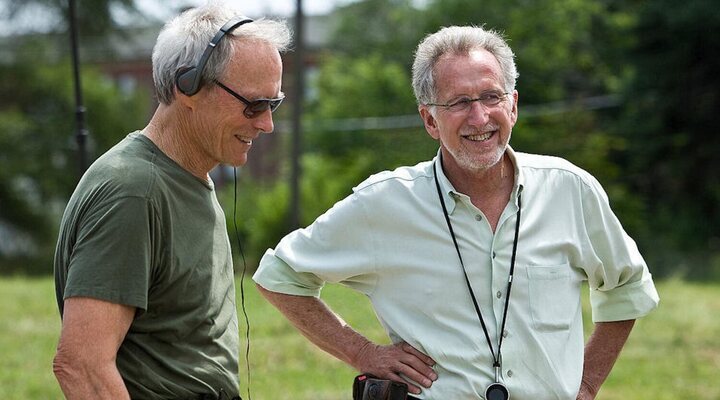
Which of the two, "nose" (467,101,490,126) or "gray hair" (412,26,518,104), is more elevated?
"gray hair" (412,26,518,104)

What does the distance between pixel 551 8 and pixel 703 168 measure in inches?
229

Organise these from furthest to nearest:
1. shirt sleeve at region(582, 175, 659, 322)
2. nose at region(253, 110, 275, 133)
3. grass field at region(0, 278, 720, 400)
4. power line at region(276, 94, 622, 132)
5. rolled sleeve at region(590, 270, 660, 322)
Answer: power line at region(276, 94, 622, 132) → grass field at region(0, 278, 720, 400) → rolled sleeve at region(590, 270, 660, 322) → shirt sleeve at region(582, 175, 659, 322) → nose at region(253, 110, 275, 133)

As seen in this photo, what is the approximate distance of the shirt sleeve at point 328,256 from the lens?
11.3ft

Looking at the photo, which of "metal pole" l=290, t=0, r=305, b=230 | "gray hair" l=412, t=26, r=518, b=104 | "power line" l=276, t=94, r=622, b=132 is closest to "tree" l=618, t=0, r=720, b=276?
"power line" l=276, t=94, r=622, b=132

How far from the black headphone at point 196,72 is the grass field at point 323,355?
4.94m

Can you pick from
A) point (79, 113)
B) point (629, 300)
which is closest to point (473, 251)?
point (629, 300)

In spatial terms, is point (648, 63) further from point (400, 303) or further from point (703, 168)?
point (400, 303)

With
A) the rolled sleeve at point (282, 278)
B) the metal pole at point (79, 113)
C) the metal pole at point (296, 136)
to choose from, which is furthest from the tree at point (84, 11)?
the rolled sleeve at point (282, 278)

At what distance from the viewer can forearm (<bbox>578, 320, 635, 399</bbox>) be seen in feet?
11.8

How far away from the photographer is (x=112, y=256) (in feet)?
Answer: 8.77

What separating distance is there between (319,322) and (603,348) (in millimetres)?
948

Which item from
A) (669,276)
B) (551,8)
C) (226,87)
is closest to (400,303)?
(226,87)

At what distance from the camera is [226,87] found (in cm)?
294

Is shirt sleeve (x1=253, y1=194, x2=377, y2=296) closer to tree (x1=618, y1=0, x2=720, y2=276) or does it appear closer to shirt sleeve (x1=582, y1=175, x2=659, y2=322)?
shirt sleeve (x1=582, y1=175, x2=659, y2=322)
